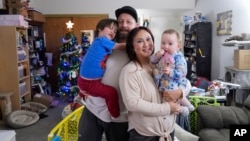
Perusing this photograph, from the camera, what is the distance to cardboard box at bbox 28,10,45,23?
538 centimetres

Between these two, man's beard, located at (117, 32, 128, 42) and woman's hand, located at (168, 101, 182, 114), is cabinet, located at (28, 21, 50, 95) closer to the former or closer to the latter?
man's beard, located at (117, 32, 128, 42)

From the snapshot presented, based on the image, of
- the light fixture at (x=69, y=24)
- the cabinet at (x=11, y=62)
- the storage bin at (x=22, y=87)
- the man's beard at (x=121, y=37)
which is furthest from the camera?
the light fixture at (x=69, y=24)

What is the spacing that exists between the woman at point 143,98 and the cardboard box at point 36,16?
4718mm

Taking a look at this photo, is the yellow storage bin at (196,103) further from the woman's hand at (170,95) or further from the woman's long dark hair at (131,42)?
the woman's long dark hair at (131,42)

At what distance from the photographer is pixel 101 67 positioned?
1.42 m

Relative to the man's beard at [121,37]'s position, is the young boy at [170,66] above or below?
below

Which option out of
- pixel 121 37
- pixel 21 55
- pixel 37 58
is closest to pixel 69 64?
pixel 37 58

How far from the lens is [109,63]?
4.72 feet

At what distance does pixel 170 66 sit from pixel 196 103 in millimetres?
1870

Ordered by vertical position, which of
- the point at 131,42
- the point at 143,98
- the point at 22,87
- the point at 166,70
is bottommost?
the point at 22,87

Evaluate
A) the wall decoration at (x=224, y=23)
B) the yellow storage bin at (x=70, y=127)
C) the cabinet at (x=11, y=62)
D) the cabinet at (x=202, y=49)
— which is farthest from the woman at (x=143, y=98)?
the cabinet at (x=202, y=49)

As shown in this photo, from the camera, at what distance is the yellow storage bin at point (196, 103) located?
2.95 metres

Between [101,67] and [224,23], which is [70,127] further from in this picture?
[224,23]

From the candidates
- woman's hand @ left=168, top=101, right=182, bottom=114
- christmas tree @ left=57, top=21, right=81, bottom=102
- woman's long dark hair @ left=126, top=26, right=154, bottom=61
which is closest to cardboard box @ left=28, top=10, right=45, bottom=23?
christmas tree @ left=57, top=21, right=81, bottom=102
